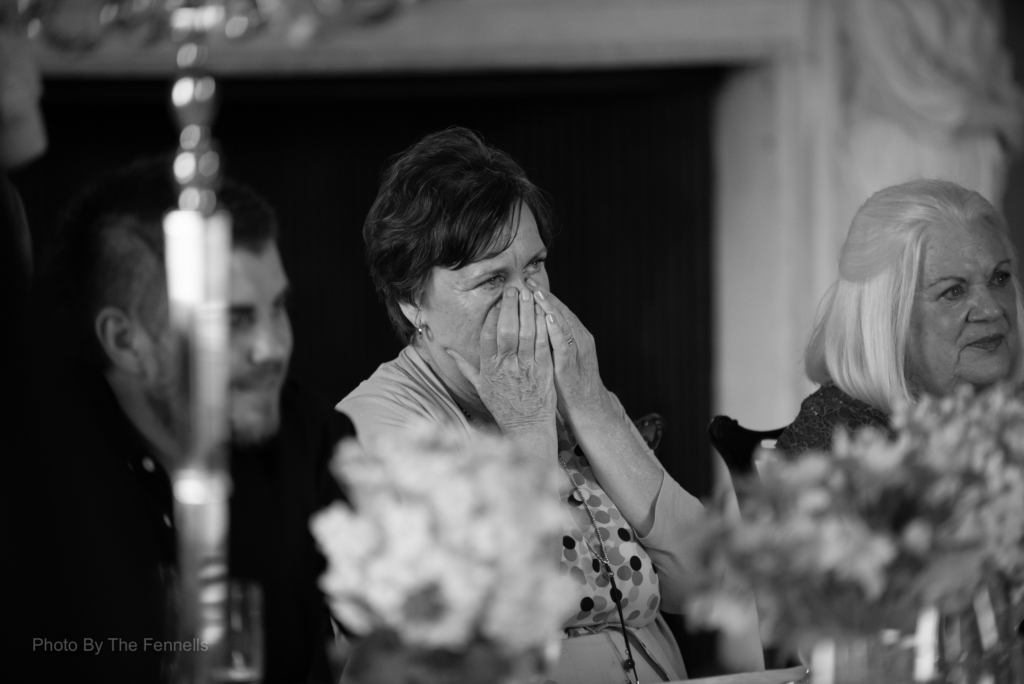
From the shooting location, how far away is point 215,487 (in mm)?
1303

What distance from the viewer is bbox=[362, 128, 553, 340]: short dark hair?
1867mm

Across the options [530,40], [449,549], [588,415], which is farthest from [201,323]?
[530,40]

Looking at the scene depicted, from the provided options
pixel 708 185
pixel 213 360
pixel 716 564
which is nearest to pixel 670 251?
pixel 708 185

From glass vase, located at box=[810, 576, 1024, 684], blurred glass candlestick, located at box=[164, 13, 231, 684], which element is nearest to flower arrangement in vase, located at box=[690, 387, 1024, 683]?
glass vase, located at box=[810, 576, 1024, 684]

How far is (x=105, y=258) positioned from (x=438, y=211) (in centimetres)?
55

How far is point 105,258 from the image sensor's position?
158 centimetres

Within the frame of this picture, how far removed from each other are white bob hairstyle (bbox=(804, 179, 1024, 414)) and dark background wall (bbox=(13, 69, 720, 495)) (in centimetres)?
189

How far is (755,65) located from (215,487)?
320cm

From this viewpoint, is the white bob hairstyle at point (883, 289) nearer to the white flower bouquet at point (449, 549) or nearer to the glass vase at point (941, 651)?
the glass vase at point (941, 651)

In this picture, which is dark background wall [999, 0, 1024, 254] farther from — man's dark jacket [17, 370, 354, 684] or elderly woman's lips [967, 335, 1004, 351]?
man's dark jacket [17, 370, 354, 684]

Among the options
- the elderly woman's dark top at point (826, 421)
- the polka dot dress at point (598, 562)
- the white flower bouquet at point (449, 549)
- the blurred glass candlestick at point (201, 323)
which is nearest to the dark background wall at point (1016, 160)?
the elderly woman's dark top at point (826, 421)

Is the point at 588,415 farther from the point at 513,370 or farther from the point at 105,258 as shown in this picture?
the point at 105,258

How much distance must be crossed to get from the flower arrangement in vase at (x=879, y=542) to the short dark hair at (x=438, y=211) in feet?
2.77

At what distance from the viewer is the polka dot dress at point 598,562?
1779mm
